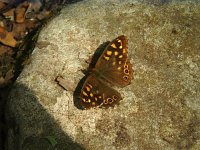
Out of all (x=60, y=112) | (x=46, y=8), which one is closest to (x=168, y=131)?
(x=60, y=112)

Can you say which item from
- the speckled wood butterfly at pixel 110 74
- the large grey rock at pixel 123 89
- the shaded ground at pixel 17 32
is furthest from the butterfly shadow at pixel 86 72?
the shaded ground at pixel 17 32

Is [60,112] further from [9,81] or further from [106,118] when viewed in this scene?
[9,81]

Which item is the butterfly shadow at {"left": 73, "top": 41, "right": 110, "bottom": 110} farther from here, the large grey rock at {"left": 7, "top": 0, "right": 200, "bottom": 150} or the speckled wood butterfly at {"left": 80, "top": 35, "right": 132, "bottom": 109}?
the speckled wood butterfly at {"left": 80, "top": 35, "right": 132, "bottom": 109}

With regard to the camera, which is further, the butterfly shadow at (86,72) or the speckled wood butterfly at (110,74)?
the butterfly shadow at (86,72)

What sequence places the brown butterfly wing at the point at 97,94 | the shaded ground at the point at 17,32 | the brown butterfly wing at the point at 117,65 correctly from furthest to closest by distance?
the shaded ground at the point at 17,32 → the brown butterfly wing at the point at 117,65 → the brown butterfly wing at the point at 97,94

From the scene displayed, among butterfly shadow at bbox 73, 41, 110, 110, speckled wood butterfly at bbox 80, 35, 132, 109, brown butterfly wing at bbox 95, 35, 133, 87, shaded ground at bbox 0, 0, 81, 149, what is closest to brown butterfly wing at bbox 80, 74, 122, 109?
speckled wood butterfly at bbox 80, 35, 132, 109

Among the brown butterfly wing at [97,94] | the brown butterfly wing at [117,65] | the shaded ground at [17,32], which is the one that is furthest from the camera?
the shaded ground at [17,32]

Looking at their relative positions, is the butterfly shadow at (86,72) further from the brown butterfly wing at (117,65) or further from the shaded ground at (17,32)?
the shaded ground at (17,32)
